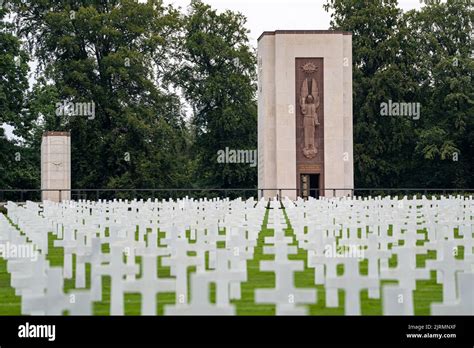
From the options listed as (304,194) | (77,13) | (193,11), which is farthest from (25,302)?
(193,11)

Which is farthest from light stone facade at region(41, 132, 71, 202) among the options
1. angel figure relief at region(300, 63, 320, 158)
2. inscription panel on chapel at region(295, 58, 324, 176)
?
angel figure relief at region(300, 63, 320, 158)

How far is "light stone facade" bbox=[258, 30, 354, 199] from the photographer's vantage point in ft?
173

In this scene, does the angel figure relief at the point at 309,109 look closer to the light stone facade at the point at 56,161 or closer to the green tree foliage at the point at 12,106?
the light stone facade at the point at 56,161

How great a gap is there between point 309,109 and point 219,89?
8.00m

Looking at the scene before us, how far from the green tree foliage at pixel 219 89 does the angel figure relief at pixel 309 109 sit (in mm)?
6963

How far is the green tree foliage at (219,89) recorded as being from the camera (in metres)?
59.9

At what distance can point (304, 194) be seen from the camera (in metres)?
52.3

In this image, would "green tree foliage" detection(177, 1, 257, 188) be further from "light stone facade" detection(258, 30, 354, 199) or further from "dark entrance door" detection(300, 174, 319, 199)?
"dark entrance door" detection(300, 174, 319, 199)

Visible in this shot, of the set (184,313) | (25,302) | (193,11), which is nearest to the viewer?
(184,313)

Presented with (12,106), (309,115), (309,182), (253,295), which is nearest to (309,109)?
(309,115)

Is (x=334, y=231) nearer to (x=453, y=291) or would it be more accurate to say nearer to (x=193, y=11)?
(x=453, y=291)

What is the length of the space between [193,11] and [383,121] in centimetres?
1294

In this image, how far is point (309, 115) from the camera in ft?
174

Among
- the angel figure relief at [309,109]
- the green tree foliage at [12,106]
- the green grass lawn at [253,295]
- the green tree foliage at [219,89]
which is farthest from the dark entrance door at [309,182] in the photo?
the green grass lawn at [253,295]
